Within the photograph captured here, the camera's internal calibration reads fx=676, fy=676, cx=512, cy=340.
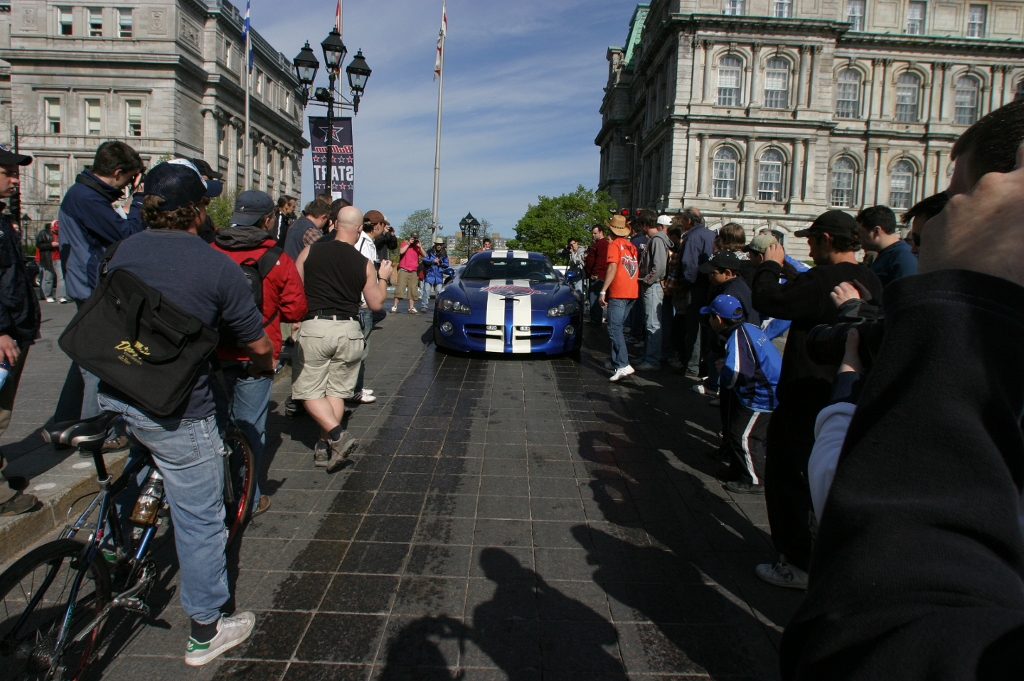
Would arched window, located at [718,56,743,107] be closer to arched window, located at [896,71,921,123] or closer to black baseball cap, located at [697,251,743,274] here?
arched window, located at [896,71,921,123]

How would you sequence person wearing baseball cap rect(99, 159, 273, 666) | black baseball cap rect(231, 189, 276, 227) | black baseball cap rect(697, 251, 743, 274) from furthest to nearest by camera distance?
black baseball cap rect(697, 251, 743, 274) < black baseball cap rect(231, 189, 276, 227) < person wearing baseball cap rect(99, 159, 273, 666)

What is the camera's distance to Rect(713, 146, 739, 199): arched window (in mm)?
50938

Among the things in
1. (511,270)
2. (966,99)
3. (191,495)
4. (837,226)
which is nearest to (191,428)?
(191,495)

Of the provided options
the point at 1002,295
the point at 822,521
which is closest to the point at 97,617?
the point at 822,521

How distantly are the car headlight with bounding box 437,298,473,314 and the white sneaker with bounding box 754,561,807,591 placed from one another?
22.3ft

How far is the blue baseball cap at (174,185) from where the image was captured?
111 inches

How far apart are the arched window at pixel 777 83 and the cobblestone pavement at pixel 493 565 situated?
168 ft

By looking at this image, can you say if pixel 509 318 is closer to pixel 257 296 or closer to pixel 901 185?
pixel 257 296

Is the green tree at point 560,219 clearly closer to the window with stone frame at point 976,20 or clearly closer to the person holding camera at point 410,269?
the window with stone frame at point 976,20

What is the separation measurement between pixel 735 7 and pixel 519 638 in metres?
55.4

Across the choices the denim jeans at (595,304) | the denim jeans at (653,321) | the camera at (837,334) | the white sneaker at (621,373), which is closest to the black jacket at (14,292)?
the camera at (837,334)

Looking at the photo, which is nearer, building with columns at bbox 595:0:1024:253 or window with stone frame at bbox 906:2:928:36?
building with columns at bbox 595:0:1024:253

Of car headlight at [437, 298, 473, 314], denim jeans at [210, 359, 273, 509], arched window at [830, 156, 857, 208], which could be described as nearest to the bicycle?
denim jeans at [210, 359, 273, 509]

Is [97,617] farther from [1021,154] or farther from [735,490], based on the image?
Answer: [735,490]
